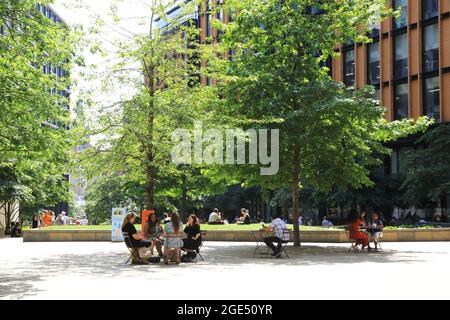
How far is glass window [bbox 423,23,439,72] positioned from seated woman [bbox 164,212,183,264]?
31.1 m

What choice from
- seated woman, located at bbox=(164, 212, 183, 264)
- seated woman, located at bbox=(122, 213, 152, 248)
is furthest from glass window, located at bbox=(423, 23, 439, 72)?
seated woman, located at bbox=(122, 213, 152, 248)

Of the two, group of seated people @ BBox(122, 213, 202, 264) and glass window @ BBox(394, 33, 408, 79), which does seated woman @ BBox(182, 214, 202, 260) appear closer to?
group of seated people @ BBox(122, 213, 202, 264)

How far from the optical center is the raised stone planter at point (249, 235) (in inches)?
1038

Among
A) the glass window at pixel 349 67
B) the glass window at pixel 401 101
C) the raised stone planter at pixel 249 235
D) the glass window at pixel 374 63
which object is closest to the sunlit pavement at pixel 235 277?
the raised stone planter at pixel 249 235

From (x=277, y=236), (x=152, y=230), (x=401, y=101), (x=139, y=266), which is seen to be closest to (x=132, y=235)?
(x=139, y=266)

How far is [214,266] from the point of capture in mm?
15750

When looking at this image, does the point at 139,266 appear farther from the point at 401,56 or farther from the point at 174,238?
the point at 401,56

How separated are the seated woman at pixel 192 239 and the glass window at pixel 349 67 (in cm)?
3425

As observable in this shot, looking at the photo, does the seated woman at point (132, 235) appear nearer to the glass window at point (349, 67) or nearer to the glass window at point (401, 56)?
the glass window at point (401, 56)

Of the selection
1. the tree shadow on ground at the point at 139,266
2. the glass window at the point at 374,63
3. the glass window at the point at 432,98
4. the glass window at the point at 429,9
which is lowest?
the tree shadow on ground at the point at 139,266

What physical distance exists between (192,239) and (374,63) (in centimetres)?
3385

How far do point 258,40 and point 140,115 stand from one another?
16.9ft
